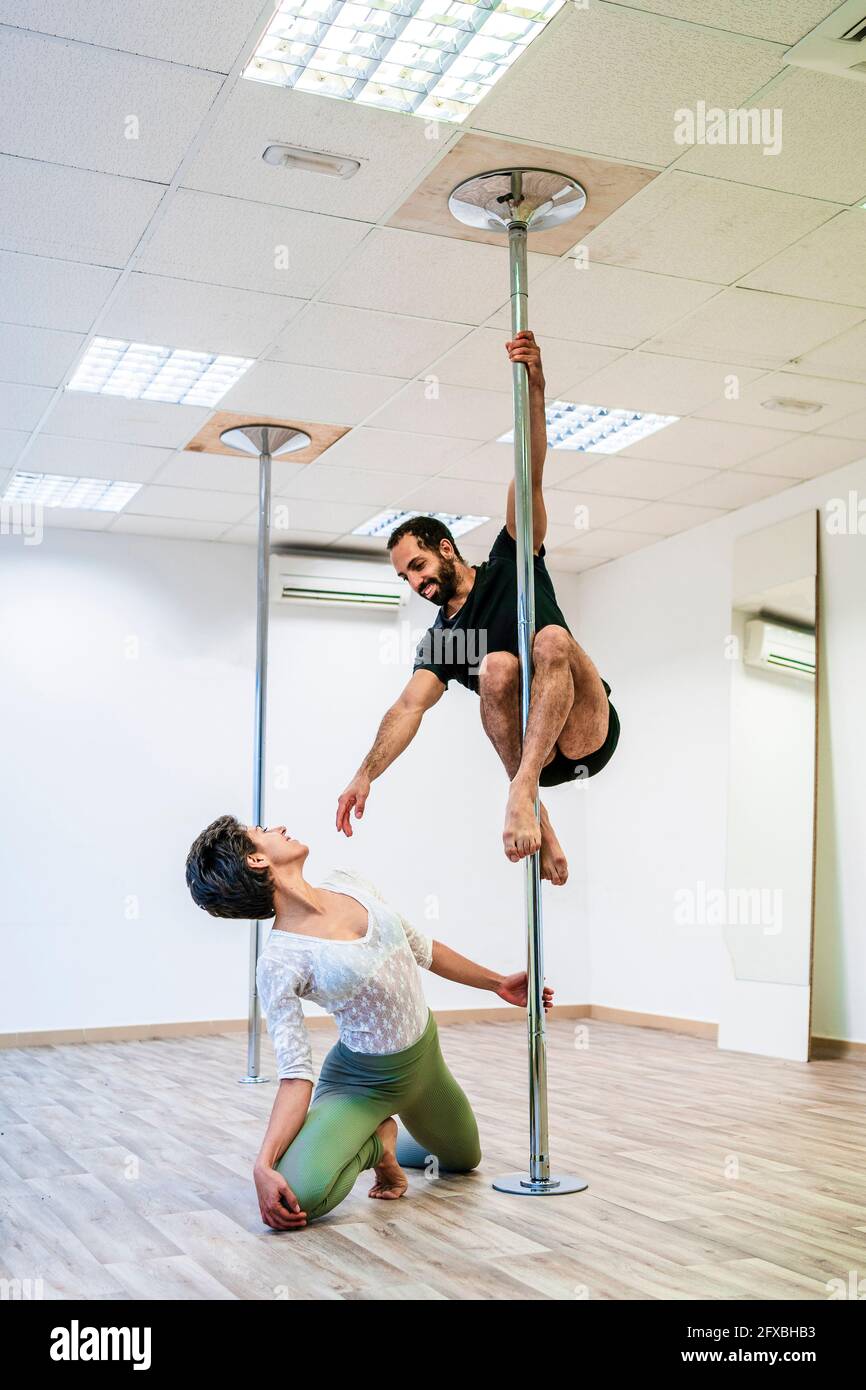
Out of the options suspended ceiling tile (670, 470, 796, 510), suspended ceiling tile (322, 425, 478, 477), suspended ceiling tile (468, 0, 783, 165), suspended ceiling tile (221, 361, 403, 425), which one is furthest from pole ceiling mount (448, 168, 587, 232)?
suspended ceiling tile (670, 470, 796, 510)

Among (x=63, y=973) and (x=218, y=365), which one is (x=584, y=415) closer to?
(x=218, y=365)

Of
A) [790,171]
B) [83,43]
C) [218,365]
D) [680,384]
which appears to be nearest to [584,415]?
[680,384]

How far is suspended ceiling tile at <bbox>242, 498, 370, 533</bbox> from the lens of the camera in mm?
7488

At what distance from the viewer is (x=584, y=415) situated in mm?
6188

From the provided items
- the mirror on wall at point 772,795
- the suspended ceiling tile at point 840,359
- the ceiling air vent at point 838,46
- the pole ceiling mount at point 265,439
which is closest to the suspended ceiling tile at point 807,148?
the ceiling air vent at point 838,46

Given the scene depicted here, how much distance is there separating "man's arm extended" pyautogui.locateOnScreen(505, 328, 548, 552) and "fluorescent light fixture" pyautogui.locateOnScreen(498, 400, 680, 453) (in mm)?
2242

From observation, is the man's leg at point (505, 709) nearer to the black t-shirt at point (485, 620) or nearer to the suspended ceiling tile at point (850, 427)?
the black t-shirt at point (485, 620)

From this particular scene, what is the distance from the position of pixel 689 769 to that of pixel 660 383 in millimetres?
2947

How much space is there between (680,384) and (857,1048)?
331 centimetres

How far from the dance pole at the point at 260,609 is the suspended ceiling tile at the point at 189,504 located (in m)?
0.76

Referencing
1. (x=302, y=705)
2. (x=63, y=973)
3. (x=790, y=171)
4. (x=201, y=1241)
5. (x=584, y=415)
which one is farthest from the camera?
(x=302, y=705)

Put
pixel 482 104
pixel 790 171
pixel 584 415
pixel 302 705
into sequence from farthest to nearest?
1. pixel 302 705
2. pixel 584 415
3. pixel 790 171
4. pixel 482 104

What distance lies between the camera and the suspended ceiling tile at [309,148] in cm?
359

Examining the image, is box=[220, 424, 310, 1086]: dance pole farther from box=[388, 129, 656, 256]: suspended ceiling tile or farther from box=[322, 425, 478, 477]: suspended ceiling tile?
box=[388, 129, 656, 256]: suspended ceiling tile
